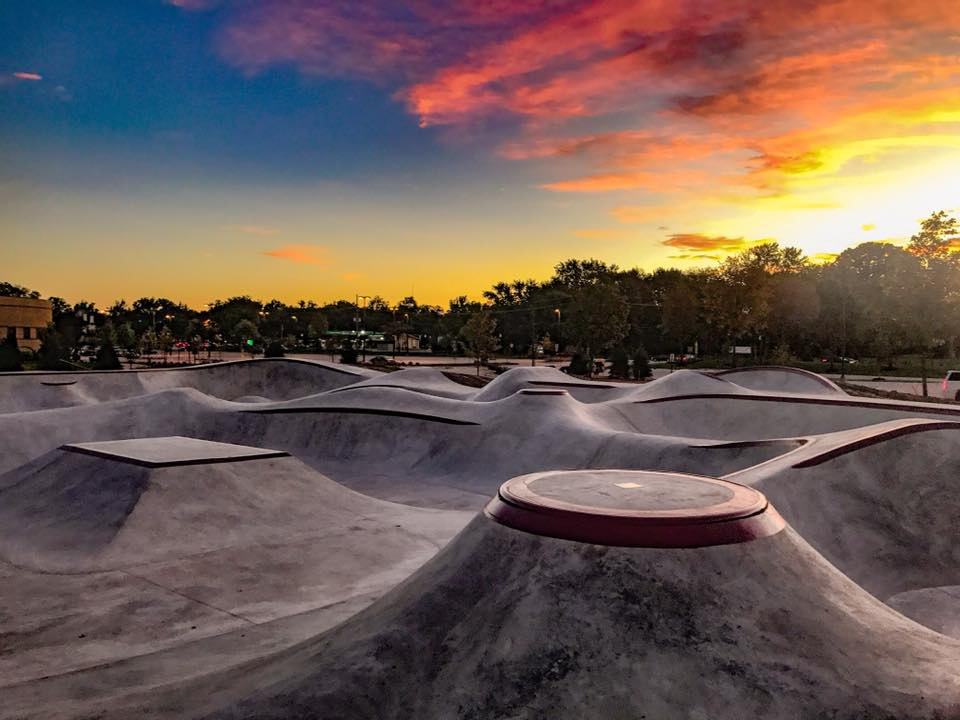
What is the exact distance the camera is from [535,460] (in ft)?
71.7

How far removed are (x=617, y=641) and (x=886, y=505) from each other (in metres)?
9.78

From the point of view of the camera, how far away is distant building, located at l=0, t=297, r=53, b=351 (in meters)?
84.6

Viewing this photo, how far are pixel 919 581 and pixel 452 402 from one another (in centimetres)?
1759

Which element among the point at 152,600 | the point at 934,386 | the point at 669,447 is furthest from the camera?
the point at 934,386

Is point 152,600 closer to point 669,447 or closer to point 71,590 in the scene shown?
point 71,590

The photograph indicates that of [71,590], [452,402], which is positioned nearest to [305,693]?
[71,590]

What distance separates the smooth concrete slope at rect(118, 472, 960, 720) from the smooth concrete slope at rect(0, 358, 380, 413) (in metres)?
33.0

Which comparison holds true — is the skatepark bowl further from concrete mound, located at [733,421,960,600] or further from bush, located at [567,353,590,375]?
bush, located at [567,353,590,375]

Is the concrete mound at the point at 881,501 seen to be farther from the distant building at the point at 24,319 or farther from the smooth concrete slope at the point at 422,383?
the distant building at the point at 24,319

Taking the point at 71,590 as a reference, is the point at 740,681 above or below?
above

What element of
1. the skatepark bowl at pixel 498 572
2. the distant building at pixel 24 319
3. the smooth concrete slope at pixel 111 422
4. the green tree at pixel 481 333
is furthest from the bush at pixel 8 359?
the distant building at pixel 24 319

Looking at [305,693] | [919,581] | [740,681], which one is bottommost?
[919,581]

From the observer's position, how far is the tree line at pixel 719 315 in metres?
39.1

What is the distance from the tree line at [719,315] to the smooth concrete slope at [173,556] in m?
34.9
